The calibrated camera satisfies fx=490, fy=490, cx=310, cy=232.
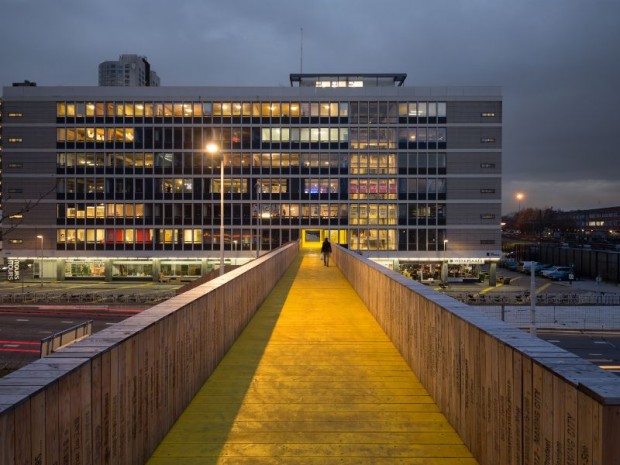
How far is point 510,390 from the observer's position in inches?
165

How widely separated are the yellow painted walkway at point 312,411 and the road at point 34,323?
20565 mm

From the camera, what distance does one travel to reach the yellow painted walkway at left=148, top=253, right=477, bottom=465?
5.15 m

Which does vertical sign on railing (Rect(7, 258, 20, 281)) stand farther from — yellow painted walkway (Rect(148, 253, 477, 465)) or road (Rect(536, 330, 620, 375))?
yellow painted walkway (Rect(148, 253, 477, 465))

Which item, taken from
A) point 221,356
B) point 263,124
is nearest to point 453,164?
point 263,124

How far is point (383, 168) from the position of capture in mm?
65875

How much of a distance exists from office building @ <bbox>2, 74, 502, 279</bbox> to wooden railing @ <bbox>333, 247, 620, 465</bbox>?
193 feet

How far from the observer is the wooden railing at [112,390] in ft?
10.1

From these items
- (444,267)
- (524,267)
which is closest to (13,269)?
(444,267)

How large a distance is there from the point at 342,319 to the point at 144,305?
1373 inches

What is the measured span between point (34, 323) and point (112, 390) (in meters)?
38.0

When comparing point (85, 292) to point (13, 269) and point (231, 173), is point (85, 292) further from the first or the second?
point (231, 173)

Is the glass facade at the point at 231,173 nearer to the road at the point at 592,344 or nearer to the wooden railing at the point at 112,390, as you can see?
the road at the point at 592,344

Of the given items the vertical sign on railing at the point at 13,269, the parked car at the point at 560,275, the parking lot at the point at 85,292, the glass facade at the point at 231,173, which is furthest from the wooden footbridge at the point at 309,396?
the parked car at the point at 560,275

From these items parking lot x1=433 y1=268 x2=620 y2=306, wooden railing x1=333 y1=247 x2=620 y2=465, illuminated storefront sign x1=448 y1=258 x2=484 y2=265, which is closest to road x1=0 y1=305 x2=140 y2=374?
wooden railing x1=333 y1=247 x2=620 y2=465
